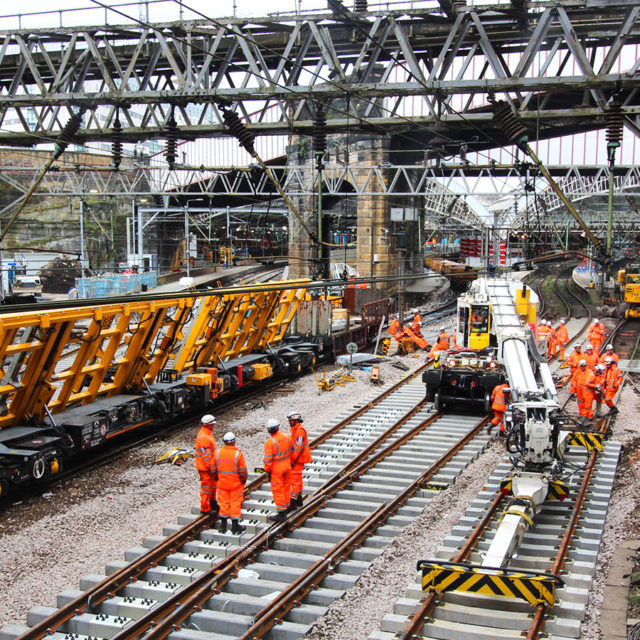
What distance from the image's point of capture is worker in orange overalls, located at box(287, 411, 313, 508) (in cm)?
927

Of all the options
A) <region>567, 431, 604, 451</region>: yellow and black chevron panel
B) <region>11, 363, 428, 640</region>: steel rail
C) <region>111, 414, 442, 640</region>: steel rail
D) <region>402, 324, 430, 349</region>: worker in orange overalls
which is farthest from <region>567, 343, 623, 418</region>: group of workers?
<region>402, 324, 430, 349</region>: worker in orange overalls

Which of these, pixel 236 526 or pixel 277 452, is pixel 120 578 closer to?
pixel 236 526

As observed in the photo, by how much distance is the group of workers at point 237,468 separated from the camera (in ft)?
29.2

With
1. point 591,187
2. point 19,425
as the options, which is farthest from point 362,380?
point 591,187

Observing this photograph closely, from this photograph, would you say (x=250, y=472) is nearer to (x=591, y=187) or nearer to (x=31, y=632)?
(x=31, y=632)

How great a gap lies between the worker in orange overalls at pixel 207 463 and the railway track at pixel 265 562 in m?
0.23

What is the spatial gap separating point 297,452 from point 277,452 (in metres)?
0.43

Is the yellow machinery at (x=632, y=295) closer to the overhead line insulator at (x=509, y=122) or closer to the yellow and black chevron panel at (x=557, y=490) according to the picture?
the overhead line insulator at (x=509, y=122)

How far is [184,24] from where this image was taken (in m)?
11.8

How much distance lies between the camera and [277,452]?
895cm

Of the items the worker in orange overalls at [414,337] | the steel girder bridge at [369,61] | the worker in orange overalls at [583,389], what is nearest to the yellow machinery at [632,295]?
the worker in orange overalls at [414,337]

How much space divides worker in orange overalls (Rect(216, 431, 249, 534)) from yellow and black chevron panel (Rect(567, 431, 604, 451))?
214 inches

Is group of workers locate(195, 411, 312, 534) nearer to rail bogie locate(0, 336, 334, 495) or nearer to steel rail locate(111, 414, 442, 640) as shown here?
steel rail locate(111, 414, 442, 640)

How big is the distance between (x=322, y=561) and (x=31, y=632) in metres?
2.98
